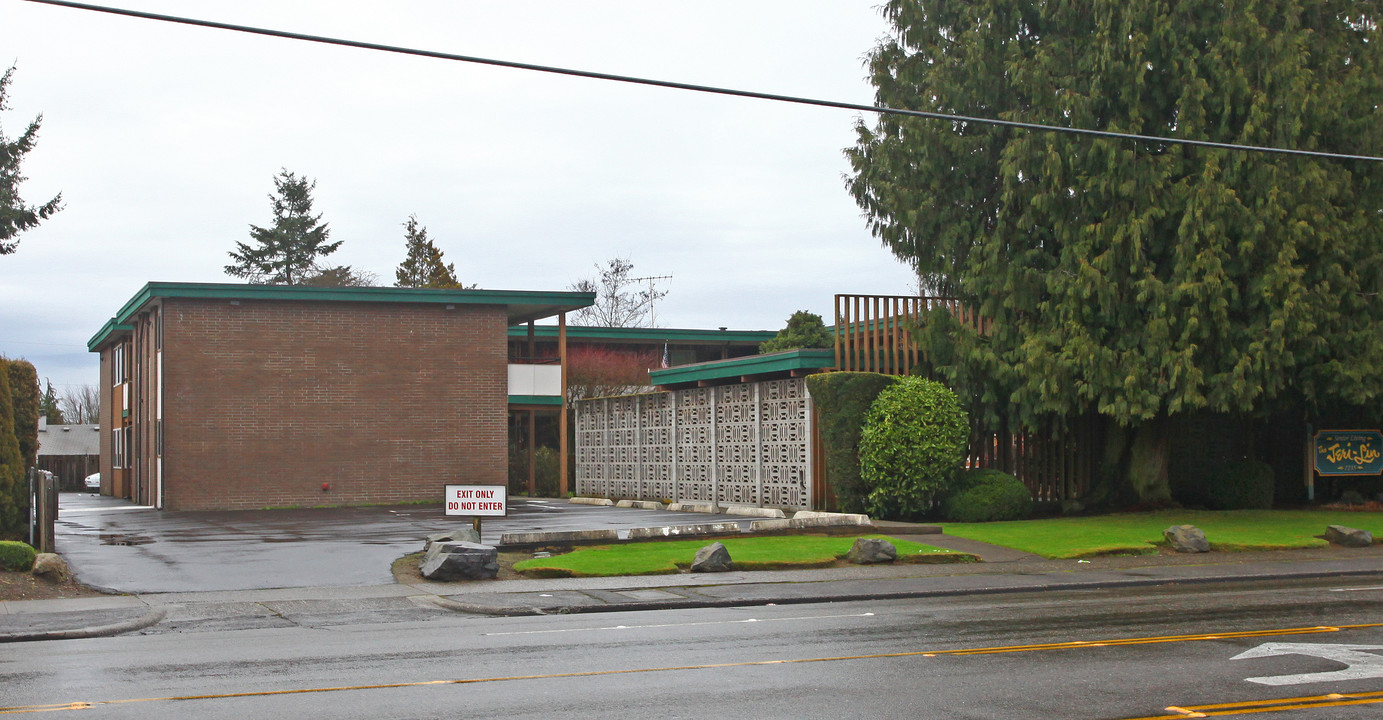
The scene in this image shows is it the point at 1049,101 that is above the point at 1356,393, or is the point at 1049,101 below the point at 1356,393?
above

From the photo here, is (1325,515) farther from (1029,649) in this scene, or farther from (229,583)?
(229,583)

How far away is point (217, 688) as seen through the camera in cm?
889

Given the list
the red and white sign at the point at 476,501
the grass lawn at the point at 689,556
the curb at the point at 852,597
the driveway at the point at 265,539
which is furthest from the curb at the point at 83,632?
the grass lawn at the point at 689,556

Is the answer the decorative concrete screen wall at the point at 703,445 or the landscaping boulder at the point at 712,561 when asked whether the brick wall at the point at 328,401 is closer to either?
the decorative concrete screen wall at the point at 703,445

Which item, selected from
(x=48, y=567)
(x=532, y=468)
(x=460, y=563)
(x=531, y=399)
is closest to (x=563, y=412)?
(x=531, y=399)

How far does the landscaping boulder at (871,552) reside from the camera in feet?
60.8

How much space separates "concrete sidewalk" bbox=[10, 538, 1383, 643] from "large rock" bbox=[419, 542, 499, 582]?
0.73ft

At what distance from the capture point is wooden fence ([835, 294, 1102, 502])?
1047 inches

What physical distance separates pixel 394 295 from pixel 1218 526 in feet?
71.2

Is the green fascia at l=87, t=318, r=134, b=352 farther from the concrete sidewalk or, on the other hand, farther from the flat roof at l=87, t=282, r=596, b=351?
the concrete sidewalk

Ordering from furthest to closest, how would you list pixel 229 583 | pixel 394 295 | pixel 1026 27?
pixel 394 295 → pixel 1026 27 → pixel 229 583

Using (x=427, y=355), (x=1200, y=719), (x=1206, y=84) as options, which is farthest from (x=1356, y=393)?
(x=427, y=355)

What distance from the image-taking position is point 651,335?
5091cm

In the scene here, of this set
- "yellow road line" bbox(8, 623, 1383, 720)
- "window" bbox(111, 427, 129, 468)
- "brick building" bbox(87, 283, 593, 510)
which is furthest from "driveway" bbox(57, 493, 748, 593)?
"window" bbox(111, 427, 129, 468)
